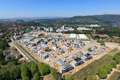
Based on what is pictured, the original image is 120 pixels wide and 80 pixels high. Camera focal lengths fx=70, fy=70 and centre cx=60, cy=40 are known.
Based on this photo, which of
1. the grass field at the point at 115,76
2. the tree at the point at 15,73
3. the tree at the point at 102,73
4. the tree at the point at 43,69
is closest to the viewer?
the tree at the point at 15,73

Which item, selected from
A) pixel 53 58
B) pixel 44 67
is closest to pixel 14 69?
pixel 44 67

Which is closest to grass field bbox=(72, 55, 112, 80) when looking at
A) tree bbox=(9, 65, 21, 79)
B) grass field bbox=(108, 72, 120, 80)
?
grass field bbox=(108, 72, 120, 80)

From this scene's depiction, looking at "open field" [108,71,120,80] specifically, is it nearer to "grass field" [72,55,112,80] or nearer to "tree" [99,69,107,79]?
"tree" [99,69,107,79]

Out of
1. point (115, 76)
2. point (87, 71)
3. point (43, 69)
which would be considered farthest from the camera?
point (87, 71)

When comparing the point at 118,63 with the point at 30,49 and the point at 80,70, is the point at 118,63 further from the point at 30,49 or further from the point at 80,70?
the point at 30,49

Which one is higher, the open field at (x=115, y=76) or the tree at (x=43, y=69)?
the tree at (x=43, y=69)

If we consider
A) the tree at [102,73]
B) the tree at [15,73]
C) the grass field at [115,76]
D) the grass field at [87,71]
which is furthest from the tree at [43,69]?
the grass field at [115,76]

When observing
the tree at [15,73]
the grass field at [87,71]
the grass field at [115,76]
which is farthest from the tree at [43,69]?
the grass field at [115,76]

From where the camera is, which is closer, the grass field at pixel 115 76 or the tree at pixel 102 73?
the tree at pixel 102 73

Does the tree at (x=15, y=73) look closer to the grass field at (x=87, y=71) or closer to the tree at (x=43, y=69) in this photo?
the tree at (x=43, y=69)

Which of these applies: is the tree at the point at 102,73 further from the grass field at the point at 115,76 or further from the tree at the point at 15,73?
the tree at the point at 15,73

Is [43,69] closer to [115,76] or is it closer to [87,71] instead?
[87,71]

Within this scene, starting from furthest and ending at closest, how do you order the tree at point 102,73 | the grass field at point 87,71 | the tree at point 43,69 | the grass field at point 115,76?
the grass field at point 87,71
the tree at point 43,69
the grass field at point 115,76
the tree at point 102,73

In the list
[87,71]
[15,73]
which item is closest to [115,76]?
[87,71]
